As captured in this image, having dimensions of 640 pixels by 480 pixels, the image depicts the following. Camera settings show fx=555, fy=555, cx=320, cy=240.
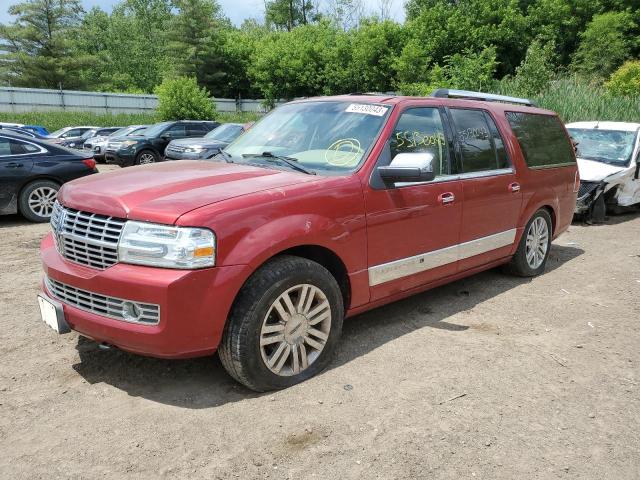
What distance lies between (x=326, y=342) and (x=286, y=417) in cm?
65

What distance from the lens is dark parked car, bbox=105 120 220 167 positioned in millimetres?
18094

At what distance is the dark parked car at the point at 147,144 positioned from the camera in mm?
18094

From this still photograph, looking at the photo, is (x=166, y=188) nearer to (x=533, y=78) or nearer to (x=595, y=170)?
(x=595, y=170)

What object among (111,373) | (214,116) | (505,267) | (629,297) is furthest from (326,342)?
(214,116)

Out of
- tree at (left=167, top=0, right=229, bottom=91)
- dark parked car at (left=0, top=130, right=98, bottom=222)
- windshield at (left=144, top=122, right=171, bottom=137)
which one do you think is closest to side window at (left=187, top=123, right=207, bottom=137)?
windshield at (left=144, top=122, right=171, bottom=137)

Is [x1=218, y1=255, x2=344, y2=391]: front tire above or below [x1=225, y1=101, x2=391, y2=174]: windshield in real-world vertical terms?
below

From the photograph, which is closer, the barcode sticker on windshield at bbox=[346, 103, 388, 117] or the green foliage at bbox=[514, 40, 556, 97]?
the barcode sticker on windshield at bbox=[346, 103, 388, 117]

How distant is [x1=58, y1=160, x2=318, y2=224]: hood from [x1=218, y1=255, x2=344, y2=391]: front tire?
53 centimetres

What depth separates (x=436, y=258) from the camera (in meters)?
4.50

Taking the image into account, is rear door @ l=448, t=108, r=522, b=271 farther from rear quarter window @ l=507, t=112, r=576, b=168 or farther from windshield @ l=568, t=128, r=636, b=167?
windshield @ l=568, t=128, r=636, b=167

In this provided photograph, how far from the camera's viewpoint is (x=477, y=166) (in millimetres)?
4895

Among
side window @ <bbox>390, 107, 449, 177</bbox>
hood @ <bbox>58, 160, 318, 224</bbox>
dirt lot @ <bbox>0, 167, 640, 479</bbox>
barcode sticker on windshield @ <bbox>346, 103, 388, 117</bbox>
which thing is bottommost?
dirt lot @ <bbox>0, 167, 640, 479</bbox>

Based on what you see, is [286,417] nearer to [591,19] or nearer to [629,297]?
[629,297]

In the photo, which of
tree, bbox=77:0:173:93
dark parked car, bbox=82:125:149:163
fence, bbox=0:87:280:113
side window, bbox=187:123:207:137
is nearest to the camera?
dark parked car, bbox=82:125:149:163
